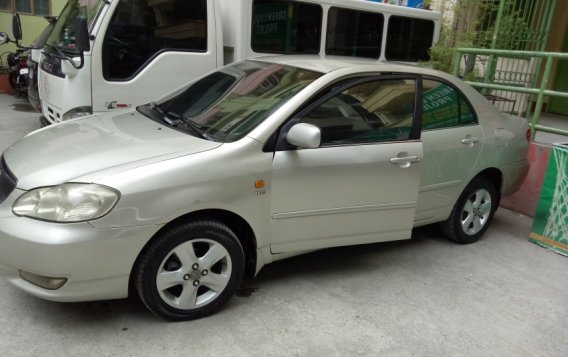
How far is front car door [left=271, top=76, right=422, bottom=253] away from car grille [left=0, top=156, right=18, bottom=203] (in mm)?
1534

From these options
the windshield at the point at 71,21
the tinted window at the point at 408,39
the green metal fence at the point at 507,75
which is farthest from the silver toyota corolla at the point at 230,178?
the tinted window at the point at 408,39

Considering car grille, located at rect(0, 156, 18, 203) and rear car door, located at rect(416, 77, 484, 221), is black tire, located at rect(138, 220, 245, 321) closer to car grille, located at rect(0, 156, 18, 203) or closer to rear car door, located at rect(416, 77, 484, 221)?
car grille, located at rect(0, 156, 18, 203)

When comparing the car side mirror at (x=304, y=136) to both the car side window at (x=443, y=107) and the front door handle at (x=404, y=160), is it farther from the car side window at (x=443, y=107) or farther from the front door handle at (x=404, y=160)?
the car side window at (x=443, y=107)

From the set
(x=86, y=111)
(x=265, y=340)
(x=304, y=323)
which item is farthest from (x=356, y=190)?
(x=86, y=111)

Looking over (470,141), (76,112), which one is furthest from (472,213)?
(76,112)

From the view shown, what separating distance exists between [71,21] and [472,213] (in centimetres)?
486

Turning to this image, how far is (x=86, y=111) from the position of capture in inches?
201

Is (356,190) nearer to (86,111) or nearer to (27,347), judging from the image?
(27,347)

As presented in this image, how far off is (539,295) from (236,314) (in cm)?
242

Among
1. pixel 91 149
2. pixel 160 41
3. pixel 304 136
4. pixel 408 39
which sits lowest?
pixel 91 149

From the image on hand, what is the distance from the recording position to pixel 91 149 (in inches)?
121

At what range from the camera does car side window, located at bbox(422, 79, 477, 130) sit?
4.05 meters

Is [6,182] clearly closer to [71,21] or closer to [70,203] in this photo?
[70,203]

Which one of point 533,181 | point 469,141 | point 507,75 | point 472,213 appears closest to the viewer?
point 469,141
